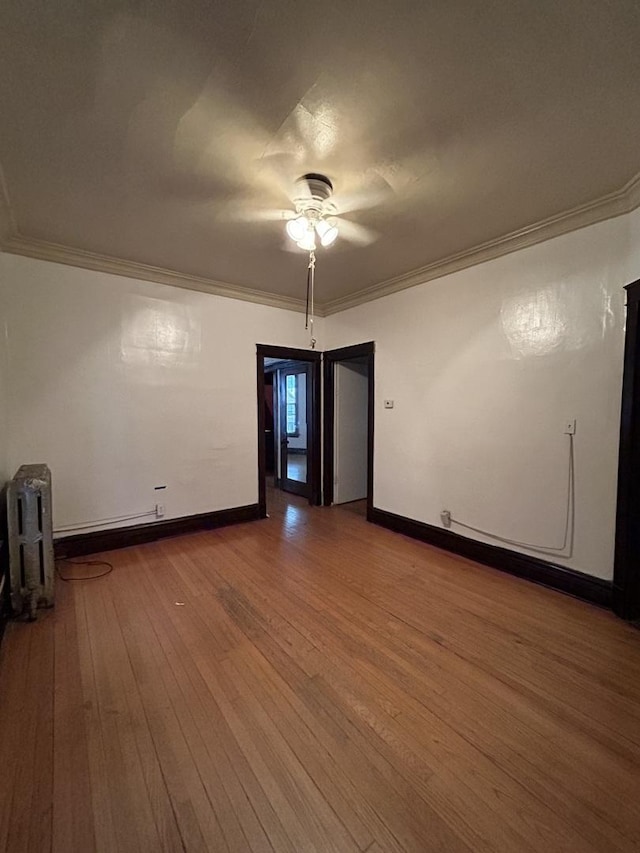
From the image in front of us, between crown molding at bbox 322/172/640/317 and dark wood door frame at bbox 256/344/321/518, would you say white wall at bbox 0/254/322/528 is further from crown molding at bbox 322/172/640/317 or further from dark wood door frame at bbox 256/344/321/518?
crown molding at bbox 322/172/640/317

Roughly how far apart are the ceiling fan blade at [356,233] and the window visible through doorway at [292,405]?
9.31 ft

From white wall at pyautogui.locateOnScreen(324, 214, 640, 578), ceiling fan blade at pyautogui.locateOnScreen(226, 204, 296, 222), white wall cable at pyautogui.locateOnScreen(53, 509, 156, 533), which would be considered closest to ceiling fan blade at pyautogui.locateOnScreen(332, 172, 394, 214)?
ceiling fan blade at pyautogui.locateOnScreen(226, 204, 296, 222)

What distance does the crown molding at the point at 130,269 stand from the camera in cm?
291

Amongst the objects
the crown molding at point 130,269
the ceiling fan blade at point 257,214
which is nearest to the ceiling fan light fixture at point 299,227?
the ceiling fan blade at point 257,214

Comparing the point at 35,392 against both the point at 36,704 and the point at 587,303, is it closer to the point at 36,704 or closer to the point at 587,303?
the point at 36,704

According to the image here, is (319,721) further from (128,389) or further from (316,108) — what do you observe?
(128,389)

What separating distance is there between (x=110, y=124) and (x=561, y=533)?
3699 mm

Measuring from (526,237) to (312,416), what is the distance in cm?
307

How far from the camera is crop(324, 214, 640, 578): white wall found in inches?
95.3

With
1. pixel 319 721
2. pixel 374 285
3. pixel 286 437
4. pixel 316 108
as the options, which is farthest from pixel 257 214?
pixel 286 437

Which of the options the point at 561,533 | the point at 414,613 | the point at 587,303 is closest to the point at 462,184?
the point at 587,303

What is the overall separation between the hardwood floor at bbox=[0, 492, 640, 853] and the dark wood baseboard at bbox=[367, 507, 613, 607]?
0.41 ft

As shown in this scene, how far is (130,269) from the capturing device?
3.38 meters

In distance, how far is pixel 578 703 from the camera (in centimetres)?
163
